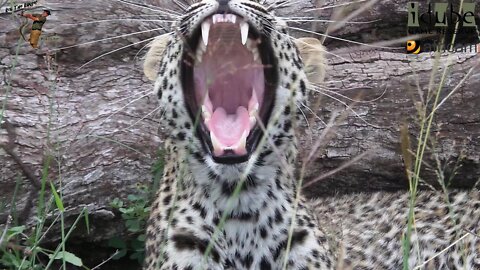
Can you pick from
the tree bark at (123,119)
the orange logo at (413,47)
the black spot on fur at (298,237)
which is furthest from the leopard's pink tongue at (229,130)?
the orange logo at (413,47)

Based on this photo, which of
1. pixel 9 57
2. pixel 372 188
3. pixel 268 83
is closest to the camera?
pixel 268 83

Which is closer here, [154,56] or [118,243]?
[154,56]

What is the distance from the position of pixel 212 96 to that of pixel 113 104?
1386mm

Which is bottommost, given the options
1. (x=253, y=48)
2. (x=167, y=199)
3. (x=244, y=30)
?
(x=167, y=199)

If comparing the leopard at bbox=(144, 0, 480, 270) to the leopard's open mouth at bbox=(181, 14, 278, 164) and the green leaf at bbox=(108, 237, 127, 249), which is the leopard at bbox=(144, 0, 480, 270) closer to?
the leopard's open mouth at bbox=(181, 14, 278, 164)

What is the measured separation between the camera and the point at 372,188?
5996 mm

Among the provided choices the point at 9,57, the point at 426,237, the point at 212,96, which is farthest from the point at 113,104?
the point at 426,237

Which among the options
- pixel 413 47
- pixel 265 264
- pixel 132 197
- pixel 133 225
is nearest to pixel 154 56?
pixel 132 197

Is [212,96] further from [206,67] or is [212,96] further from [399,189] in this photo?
[399,189]

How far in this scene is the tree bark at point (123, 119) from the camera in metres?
5.32

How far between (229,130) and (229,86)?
0.34 m

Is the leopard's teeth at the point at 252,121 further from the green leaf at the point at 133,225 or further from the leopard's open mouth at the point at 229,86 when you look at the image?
the green leaf at the point at 133,225

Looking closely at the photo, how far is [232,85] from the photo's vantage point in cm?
439

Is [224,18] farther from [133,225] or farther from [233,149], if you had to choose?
[133,225]
